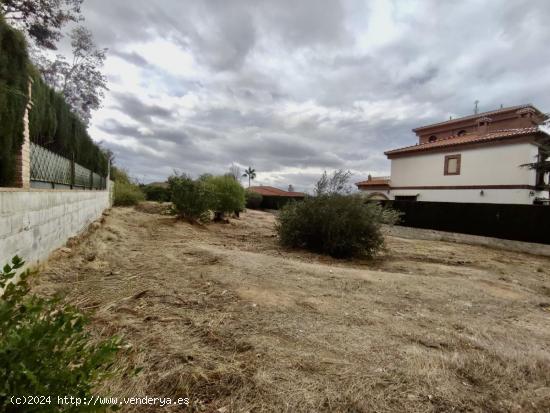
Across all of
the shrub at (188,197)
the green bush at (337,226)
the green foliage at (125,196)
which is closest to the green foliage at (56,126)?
the shrub at (188,197)

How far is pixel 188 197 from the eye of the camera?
10.6m

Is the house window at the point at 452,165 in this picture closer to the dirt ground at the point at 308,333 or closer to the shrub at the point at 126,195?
the dirt ground at the point at 308,333

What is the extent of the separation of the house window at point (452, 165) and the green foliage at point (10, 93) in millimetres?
20734

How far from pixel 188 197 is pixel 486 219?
428 inches

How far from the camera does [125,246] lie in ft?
19.5

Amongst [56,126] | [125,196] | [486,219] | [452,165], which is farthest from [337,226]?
[452,165]

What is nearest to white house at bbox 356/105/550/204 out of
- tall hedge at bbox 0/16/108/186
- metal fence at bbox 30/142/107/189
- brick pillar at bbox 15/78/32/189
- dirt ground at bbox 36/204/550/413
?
dirt ground at bbox 36/204/550/413

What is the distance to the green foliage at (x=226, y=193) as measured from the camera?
1295 centimetres

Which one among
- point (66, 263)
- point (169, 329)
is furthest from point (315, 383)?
point (66, 263)

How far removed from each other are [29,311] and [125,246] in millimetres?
5267

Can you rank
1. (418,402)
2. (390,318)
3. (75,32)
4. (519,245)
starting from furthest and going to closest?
(75,32)
(519,245)
(390,318)
(418,402)

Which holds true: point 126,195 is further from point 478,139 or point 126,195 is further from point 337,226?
point 478,139

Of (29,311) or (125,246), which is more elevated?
(29,311)

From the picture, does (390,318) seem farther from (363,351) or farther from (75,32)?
(75,32)
